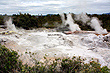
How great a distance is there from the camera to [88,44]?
7.86 meters

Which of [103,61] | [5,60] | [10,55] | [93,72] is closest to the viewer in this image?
[93,72]

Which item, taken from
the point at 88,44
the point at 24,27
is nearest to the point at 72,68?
the point at 88,44

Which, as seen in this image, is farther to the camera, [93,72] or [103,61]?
[103,61]

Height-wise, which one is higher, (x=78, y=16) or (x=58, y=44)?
(x=78, y=16)

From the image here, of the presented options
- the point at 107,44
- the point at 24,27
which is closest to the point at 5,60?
the point at 107,44

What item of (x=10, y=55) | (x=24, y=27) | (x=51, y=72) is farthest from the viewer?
(x=24, y=27)

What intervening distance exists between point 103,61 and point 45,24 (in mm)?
13514

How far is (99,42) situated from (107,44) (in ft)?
1.76

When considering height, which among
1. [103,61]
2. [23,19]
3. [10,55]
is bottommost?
[103,61]

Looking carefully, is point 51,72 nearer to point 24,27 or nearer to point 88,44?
point 88,44

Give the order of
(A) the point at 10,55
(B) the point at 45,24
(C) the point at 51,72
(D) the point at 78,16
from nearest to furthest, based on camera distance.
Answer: (C) the point at 51,72
(A) the point at 10,55
(B) the point at 45,24
(D) the point at 78,16

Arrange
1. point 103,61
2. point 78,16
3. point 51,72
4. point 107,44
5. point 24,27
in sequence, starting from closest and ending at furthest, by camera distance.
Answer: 1. point 51,72
2. point 103,61
3. point 107,44
4. point 24,27
5. point 78,16

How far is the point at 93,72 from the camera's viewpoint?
281 centimetres

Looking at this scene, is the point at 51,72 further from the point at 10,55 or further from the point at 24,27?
the point at 24,27
